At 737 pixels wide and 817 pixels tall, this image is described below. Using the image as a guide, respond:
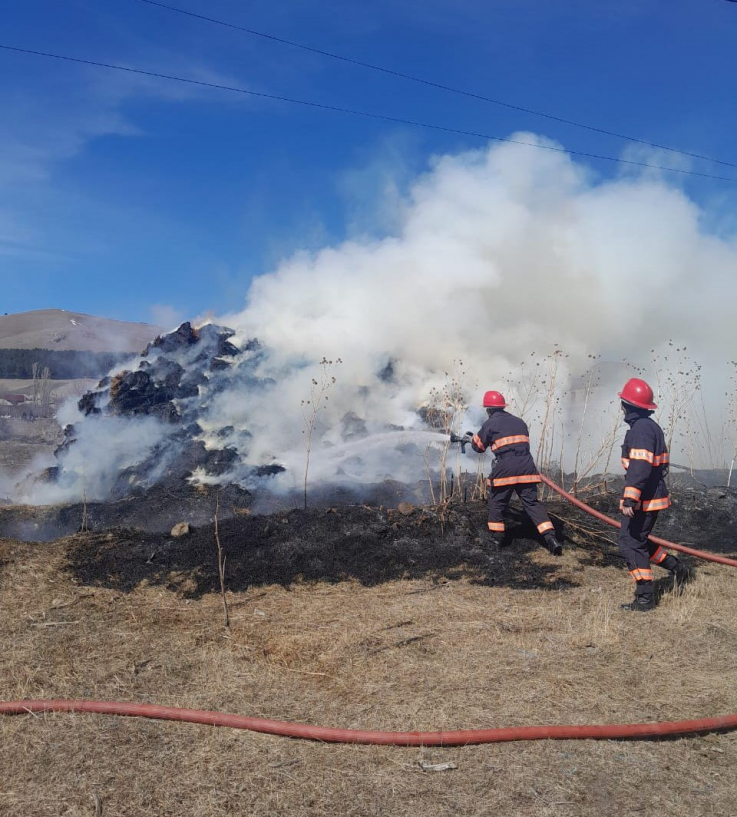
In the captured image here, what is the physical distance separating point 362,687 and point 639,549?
316 centimetres

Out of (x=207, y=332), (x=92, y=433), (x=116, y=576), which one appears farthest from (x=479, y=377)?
(x=116, y=576)

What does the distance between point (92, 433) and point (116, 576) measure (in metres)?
10.9

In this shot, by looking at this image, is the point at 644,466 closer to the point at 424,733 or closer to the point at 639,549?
the point at 639,549

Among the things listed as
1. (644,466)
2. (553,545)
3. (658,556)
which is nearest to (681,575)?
(658,556)

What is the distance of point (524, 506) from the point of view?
7828 mm

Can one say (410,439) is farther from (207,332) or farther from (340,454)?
(207,332)

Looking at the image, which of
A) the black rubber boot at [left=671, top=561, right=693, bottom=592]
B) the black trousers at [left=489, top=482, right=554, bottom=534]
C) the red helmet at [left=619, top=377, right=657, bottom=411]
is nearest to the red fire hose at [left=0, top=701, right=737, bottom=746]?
the black rubber boot at [left=671, top=561, right=693, bottom=592]

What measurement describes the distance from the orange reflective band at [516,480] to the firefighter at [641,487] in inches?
58.9

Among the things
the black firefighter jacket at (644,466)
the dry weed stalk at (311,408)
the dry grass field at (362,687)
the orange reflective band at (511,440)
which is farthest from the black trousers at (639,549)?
the dry weed stalk at (311,408)

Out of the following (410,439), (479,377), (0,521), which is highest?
(479,377)

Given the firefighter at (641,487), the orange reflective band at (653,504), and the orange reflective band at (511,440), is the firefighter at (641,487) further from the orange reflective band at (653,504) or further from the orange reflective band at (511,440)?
the orange reflective band at (511,440)

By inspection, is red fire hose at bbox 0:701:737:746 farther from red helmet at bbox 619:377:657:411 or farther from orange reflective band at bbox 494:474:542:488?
orange reflective band at bbox 494:474:542:488

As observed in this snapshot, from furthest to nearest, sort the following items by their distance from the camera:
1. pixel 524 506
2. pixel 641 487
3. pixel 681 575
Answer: pixel 524 506 < pixel 681 575 < pixel 641 487

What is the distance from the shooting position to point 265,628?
5469 millimetres
